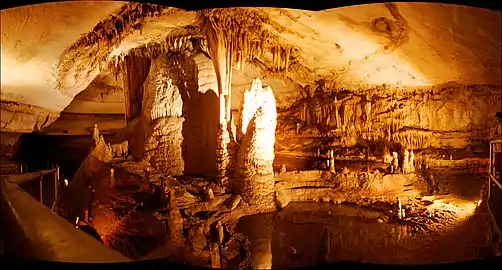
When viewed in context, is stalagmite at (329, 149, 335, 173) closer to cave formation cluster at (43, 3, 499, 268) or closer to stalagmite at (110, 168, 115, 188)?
cave formation cluster at (43, 3, 499, 268)

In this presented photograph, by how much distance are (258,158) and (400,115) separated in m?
4.30

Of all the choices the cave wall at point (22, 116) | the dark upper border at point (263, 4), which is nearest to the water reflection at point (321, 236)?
the dark upper border at point (263, 4)

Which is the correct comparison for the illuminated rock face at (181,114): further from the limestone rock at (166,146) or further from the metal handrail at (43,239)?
the metal handrail at (43,239)

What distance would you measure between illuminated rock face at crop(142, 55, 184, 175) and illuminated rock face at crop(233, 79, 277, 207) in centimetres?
166

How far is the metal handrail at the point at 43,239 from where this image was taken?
10.4ft

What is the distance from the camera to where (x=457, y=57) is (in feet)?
18.8

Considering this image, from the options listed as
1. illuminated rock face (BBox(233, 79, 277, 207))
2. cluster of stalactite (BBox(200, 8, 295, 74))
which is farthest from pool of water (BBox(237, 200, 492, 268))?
cluster of stalactite (BBox(200, 8, 295, 74))

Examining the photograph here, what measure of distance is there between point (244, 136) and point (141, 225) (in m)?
2.48


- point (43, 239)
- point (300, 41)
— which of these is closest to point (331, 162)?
point (300, 41)

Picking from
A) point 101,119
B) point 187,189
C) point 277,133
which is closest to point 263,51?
point 187,189

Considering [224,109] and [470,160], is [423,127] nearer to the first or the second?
[470,160]

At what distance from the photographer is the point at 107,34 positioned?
18.5 ft

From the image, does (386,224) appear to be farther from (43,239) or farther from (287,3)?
(43,239)

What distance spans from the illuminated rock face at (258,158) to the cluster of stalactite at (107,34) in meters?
2.58
